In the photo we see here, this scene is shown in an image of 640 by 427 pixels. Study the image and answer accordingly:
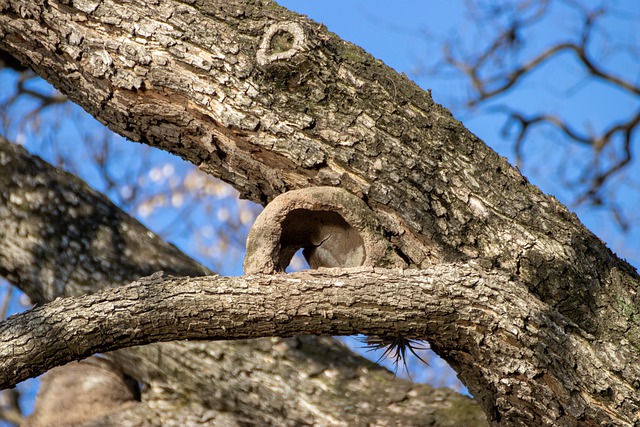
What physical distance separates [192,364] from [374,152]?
1579mm

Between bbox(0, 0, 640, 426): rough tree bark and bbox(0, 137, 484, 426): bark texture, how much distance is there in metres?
0.94

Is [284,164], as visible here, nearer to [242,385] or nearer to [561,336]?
[561,336]

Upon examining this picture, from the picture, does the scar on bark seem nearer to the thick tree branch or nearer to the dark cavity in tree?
the thick tree branch

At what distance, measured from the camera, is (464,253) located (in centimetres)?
275

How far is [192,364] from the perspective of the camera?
3.75 metres

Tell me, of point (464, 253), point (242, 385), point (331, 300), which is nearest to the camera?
point (331, 300)

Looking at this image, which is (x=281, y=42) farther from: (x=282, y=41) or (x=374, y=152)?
(x=374, y=152)

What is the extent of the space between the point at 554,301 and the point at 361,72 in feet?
3.51

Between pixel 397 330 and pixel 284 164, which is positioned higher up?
pixel 284 164

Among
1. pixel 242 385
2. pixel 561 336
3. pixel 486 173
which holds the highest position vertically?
pixel 486 173

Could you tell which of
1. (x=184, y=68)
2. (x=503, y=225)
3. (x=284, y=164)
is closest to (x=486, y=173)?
(x=503, y=225)

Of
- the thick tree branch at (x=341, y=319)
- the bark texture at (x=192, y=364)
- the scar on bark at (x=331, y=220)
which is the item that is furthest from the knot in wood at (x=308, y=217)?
the bark texture at (x=192, y=364)

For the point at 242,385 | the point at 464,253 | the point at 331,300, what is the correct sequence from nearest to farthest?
the point at 331,300 < the point at 464,253 < the point at 242,385

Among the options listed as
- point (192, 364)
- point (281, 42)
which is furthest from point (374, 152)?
point (192, 364)
